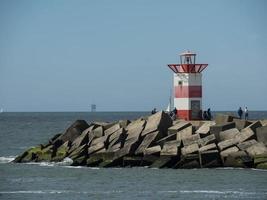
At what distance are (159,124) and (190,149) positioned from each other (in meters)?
3.42

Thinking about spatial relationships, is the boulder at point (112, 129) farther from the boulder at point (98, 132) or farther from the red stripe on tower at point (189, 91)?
the red stripe on tower at point (189, 91)

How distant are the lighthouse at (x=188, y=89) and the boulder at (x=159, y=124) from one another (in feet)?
12.1

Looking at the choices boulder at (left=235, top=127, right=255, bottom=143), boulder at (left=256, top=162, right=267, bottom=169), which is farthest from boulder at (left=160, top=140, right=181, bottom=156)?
boulder at (left=256, top=162, right=267, bottom=169)

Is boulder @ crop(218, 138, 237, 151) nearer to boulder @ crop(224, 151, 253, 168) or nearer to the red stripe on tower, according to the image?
boulder @ crop(224, 151, 253, 168)

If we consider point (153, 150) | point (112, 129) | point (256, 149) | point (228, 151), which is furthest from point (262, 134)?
point (112, 129)

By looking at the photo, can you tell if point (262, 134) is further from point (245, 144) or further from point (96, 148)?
point (96, 148)

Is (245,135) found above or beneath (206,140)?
above

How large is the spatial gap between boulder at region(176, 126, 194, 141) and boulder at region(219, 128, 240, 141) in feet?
4.47

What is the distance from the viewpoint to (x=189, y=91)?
37.5m

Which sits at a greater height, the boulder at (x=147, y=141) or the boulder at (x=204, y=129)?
the boulder at (x=204, y=129)

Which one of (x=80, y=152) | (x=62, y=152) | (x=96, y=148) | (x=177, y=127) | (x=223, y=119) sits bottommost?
(x=62, y=152)

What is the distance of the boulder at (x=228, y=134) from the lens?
31562mm

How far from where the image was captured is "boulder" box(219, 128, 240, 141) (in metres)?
31.6

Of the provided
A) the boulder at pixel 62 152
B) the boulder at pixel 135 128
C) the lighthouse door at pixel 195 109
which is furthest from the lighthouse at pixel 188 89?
the boulder at pixel 62 152
